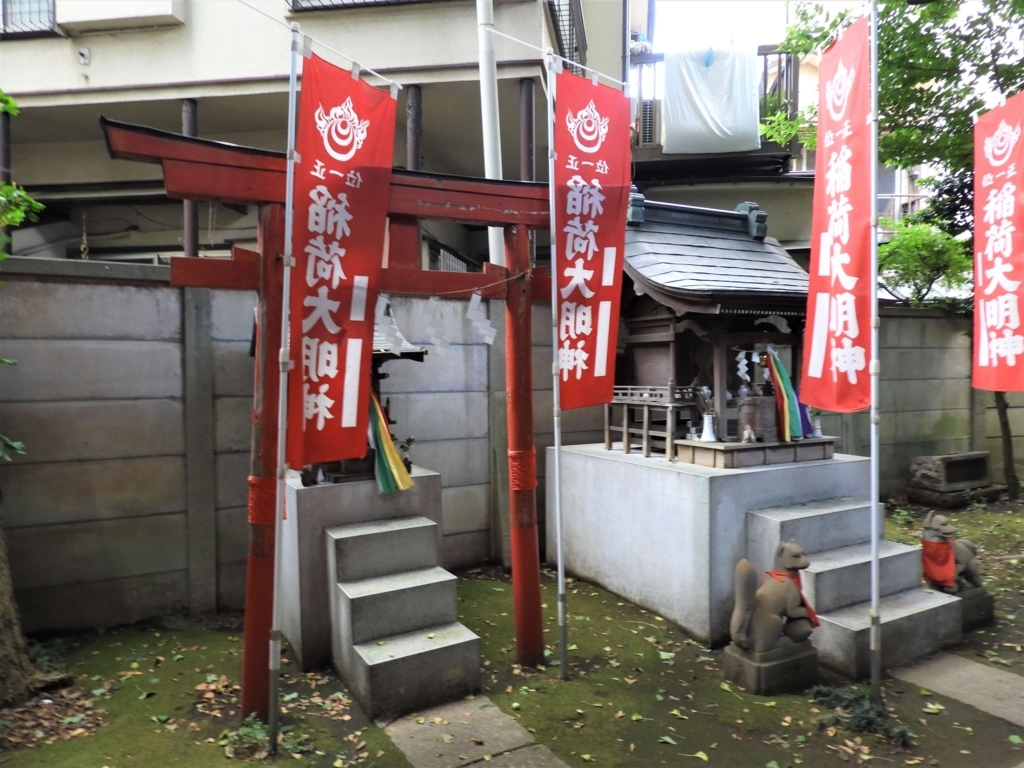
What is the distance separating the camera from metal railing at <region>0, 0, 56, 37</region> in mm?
10805

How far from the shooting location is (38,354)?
6.43m

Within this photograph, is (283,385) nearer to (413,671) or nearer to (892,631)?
(413,671)

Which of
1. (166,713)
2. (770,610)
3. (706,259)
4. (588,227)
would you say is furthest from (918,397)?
(166,713)

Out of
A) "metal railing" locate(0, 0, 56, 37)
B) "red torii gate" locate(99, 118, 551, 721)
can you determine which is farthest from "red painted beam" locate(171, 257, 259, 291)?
"metal railing" locate(0, 0, 56, 37)

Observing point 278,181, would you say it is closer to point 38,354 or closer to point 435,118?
point 38,354

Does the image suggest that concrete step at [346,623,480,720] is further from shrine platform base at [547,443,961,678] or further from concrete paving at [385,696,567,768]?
shrine platform base at [547,443,961,678]

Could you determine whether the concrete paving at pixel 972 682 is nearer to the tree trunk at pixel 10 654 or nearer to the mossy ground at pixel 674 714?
the mossy ground at pixel 674 714

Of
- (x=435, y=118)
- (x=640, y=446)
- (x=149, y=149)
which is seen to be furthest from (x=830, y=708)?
(x=435, y=118)

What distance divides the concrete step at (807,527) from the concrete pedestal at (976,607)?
116 cm

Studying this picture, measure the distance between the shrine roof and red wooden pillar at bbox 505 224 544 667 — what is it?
1.83 metres

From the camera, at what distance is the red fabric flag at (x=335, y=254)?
4758 millimetres

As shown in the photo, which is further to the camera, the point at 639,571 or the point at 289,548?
the point at 639,571

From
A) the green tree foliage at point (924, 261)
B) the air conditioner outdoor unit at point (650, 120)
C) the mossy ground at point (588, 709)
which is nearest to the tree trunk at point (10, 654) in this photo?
the mossy ground at point (588, 709)

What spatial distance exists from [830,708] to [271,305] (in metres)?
5.66
